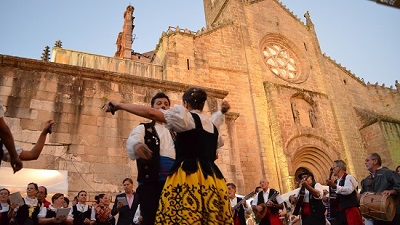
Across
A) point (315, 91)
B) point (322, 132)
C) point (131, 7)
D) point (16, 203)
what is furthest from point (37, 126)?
point (131, 7)

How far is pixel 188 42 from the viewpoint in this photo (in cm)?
1633

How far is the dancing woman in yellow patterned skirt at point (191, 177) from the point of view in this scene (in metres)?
2.51

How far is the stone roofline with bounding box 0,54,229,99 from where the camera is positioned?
25.4 ft

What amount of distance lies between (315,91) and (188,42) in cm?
834

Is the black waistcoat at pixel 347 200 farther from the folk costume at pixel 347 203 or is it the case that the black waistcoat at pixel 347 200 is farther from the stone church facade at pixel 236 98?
the stone church facade at pixel 236 98

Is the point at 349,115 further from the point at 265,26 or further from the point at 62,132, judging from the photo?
the point at 62,132

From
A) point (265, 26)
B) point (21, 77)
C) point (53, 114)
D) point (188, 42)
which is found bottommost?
point (53, 114)

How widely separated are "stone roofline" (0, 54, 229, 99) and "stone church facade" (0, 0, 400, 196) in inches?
1.0

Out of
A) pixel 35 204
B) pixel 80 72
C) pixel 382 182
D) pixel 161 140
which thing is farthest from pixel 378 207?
pixel 80 72

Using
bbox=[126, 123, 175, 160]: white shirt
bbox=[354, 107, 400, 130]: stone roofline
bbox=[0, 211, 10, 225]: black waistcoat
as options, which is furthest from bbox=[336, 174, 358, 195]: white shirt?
bbox=[354, 107, 400, 130]: stone roofline

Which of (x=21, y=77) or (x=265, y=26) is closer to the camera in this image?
(x=21, y=77)

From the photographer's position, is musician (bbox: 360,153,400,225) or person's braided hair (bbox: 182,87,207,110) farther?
musician (bbox: 360,153,400,225)

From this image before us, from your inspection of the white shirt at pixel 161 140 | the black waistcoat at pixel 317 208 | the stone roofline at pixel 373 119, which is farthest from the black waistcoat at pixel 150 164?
the stone roofline at pixel 373 119

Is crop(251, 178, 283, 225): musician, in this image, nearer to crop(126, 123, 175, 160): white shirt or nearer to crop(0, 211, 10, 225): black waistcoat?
crop(126, 123, 175, 160): white shirt
